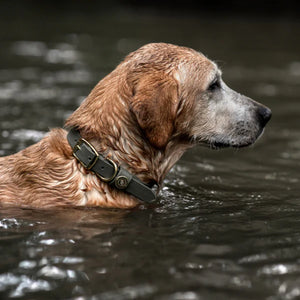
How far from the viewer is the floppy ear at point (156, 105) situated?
200 inches

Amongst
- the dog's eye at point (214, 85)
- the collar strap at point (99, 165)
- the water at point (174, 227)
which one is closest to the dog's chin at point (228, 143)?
the dog's eye at point (214, 85)

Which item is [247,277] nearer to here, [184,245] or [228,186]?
[184,245]

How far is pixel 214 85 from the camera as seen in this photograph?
5852 millimetres

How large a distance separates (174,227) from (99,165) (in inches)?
35.9

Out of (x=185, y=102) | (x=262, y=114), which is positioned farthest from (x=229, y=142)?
(x=185, y=102)

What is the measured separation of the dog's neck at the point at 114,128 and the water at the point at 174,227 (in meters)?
0.53

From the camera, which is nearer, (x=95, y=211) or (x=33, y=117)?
(x=95, y=211)

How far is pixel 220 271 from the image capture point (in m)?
4.25

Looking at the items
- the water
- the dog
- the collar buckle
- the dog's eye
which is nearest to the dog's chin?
the dog

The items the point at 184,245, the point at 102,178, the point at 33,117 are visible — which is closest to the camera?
the point at 184,245

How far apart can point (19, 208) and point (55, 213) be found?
1.17 ft

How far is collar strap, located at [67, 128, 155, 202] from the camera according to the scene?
5090 mm

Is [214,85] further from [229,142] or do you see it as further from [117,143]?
[117,143]

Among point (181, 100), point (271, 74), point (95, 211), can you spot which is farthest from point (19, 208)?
point (271, 74)
